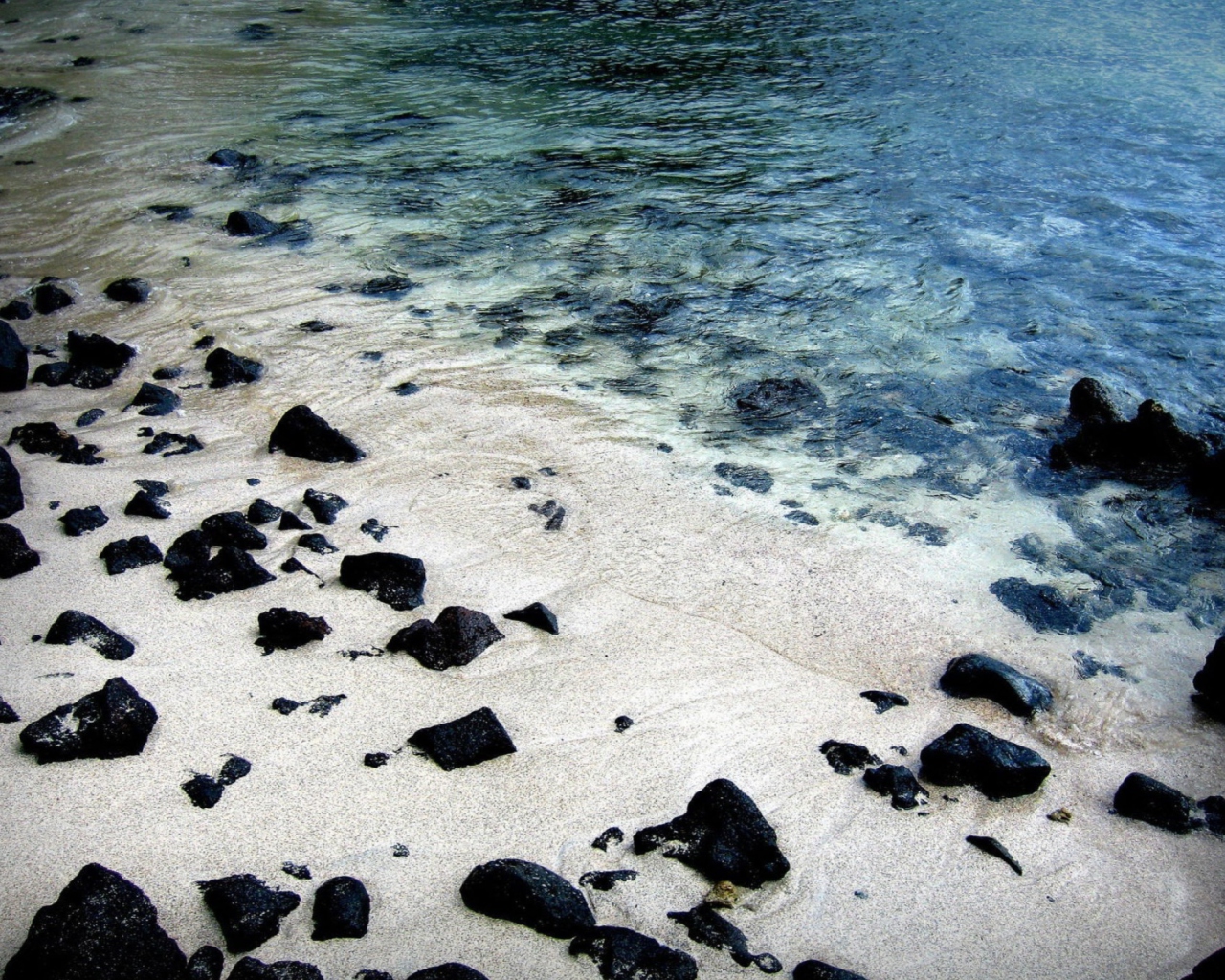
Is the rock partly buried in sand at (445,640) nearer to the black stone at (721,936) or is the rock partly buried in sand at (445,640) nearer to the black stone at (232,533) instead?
the black stone at (232,533)

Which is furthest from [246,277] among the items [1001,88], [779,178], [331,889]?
[1001,88]

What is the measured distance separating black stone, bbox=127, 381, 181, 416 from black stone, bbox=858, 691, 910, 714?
373 centimetres

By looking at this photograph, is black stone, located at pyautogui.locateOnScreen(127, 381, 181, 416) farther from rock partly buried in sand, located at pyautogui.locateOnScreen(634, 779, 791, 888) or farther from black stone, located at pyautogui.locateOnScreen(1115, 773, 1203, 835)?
black stone, located at pyautogui.locateOnScreen(1115, 773, 1203, 835)

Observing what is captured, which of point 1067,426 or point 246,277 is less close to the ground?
point 246,277

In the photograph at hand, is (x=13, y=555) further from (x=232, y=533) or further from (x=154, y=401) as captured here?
(x=154, y=401)

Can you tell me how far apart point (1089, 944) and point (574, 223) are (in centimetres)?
609

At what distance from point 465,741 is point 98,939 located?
1156mm

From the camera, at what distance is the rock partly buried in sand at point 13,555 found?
3.83 metres

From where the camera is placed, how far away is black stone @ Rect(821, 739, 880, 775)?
3.36 meters

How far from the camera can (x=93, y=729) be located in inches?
120

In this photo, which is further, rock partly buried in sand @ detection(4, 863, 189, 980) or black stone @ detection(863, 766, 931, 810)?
black stone @ detection(863, 766, 931, 810)

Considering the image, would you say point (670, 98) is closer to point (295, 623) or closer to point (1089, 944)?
point (295, 623)

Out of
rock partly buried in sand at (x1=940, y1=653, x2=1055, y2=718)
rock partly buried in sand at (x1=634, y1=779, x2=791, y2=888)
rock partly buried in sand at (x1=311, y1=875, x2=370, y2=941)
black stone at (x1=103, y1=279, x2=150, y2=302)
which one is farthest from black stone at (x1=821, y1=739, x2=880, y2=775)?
black stone at (x1=103, y1=279, x2=150, y2=302)

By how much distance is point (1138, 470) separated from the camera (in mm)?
5188
